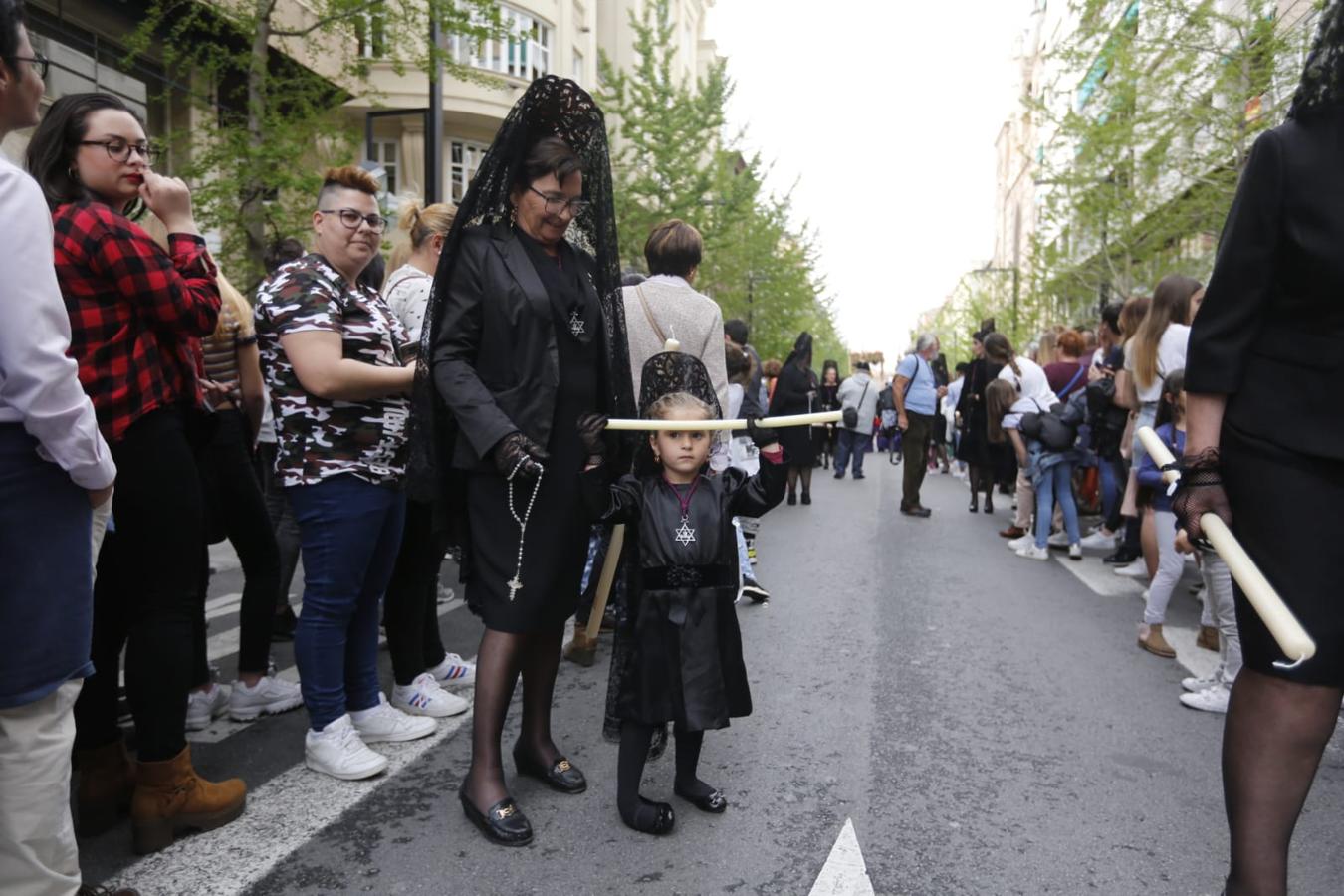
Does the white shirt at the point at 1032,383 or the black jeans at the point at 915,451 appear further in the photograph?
the black jeans at the point at 915,451

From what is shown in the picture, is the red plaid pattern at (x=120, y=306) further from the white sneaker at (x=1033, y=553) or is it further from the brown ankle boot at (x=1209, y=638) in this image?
the white sneaker at (x=1033, y=553)

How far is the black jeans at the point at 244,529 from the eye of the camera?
12.8 ft

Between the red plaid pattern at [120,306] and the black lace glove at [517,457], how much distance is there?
3.07 feet

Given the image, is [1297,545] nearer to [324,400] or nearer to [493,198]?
[493,198]

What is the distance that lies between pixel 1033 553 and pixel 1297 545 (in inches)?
277

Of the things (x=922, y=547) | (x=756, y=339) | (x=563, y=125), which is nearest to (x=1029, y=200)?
(x=756, y=339)

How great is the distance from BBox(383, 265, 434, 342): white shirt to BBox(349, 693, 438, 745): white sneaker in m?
1.50

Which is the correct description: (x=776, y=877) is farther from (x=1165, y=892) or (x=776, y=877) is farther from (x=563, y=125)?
(x=563, y=125)

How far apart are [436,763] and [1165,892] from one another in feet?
7.65

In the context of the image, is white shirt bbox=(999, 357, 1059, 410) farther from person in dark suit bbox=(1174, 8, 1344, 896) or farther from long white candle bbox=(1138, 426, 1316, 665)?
long white candle bbox=(1138, 426, 1316, 665)

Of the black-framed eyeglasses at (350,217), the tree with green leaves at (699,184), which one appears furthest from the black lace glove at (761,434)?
the tree with green leaves at (699,184)

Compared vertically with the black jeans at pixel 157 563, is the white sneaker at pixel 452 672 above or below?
below

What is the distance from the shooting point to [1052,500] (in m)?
8.83

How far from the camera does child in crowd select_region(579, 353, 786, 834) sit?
3.11 m
